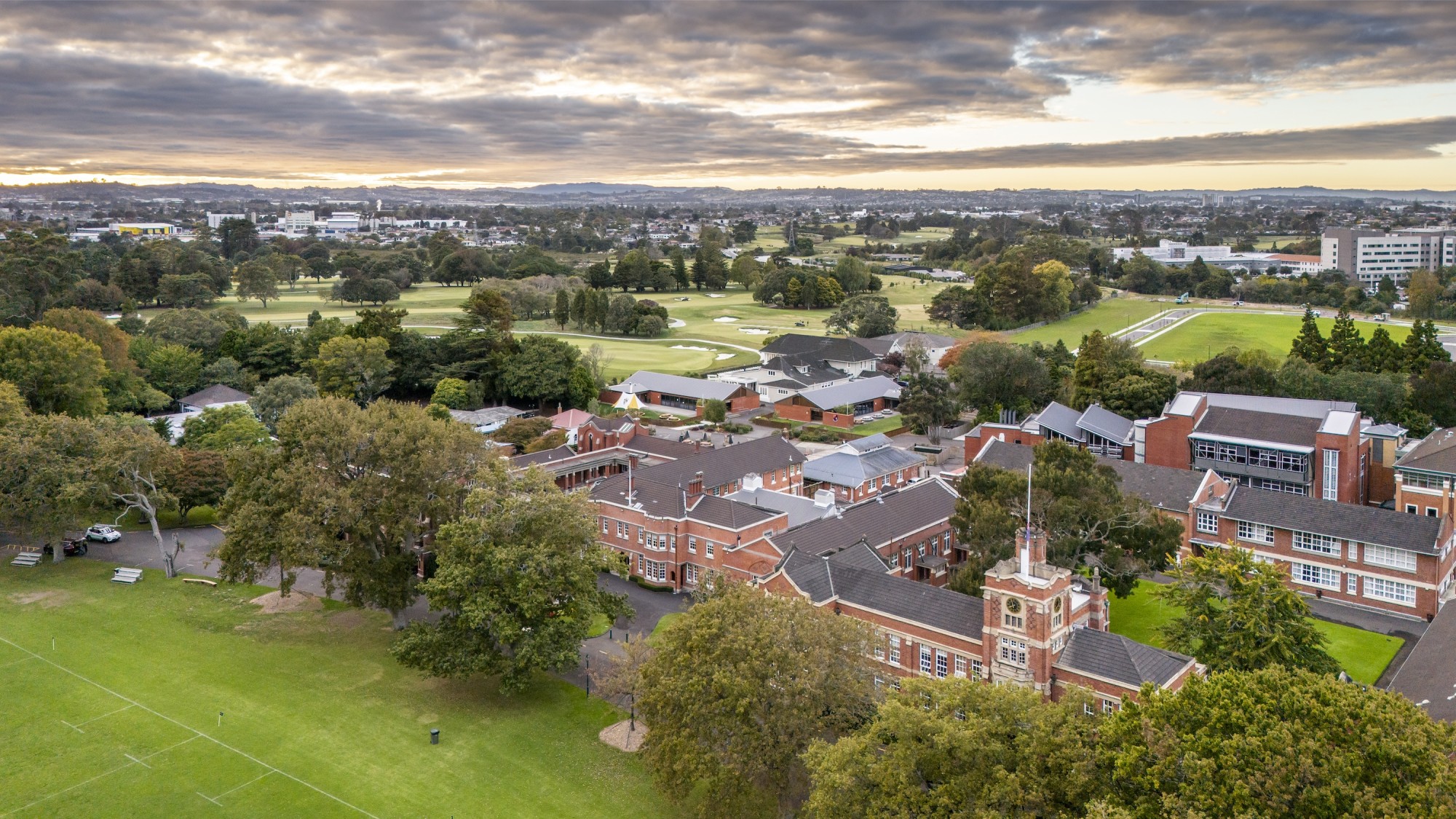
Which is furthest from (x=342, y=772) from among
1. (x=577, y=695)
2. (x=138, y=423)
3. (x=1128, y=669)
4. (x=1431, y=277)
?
(x=1431, y=277)

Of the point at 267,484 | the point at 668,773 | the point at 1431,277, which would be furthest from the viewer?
the point at 1431,277

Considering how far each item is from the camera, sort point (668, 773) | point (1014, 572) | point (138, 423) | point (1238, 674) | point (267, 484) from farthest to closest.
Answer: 1. point (138, 423)
2. point (267, 484)
3. point (1014, 572)
4. point (668, 773)
5. point (1238, 674)

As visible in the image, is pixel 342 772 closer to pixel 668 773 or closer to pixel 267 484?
pixel 668 773

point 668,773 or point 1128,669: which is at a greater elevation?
point 1128,669

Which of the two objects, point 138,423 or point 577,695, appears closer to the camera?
point 577,695

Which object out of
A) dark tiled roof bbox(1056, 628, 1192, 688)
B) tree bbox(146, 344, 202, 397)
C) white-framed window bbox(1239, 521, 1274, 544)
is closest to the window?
white-framed window bbox(1239, 521, 1274, 544)

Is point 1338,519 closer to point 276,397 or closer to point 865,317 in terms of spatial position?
point 276,397

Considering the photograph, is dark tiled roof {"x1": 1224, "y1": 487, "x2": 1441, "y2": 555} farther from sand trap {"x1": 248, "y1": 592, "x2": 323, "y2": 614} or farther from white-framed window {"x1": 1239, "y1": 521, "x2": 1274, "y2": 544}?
sand trap {"x1": 248, "y1": 592, "x2": 323, "y2": 614}

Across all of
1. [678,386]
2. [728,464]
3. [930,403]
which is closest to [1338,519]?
[728,464]
